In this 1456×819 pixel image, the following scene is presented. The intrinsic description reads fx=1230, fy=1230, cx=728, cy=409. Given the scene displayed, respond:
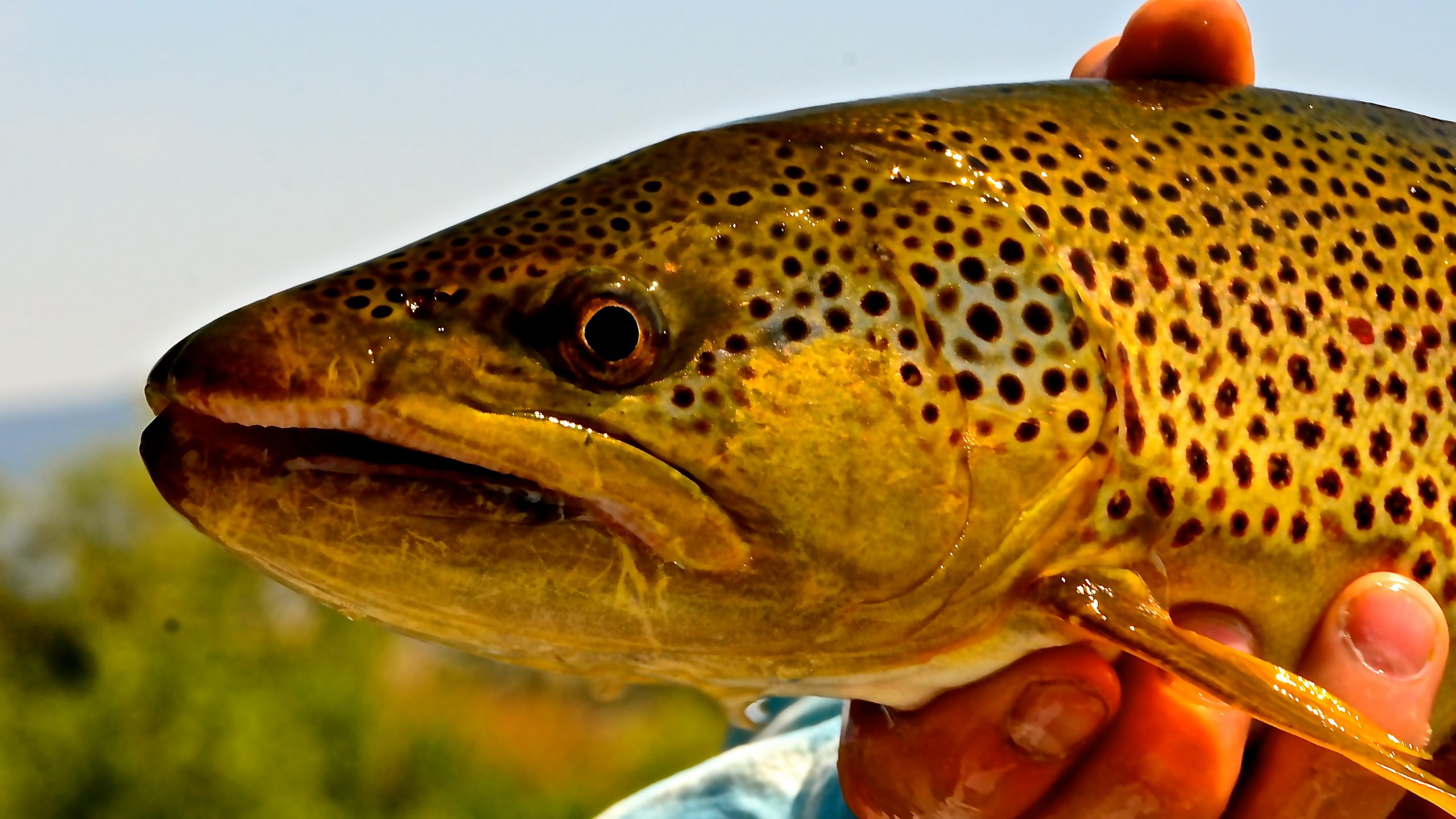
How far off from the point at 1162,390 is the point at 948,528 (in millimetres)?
353

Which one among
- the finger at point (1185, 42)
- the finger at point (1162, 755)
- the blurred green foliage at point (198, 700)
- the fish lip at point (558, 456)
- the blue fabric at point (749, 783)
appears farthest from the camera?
the blurred green foliage at point (198, 700)

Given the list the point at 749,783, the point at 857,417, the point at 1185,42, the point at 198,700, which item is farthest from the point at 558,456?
the point at 198,700

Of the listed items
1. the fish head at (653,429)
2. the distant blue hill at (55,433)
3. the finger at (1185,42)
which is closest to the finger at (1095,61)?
the finger at (1185,42)

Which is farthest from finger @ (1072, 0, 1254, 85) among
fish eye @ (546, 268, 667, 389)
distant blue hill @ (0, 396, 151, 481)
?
distant blue hill @ (0, 396, 151, 481)

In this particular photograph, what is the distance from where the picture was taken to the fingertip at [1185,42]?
225 cm

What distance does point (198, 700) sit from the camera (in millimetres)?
13117

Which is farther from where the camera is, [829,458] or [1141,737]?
[1141,737]

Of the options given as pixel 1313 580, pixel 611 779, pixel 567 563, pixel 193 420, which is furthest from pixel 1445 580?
pixel 611 779

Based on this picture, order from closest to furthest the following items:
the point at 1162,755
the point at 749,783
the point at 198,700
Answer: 1. the point at 1162,755
2. the point at 749,783
3. the point at 198,700

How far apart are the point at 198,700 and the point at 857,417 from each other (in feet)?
43.9

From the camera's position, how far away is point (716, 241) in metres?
1.53

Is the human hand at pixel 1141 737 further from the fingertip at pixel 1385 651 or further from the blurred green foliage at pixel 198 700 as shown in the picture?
the blurred green foliage at pixel 198 700

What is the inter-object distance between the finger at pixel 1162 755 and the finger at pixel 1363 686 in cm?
11

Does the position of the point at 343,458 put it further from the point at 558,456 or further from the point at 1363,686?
the point at 1363,686
